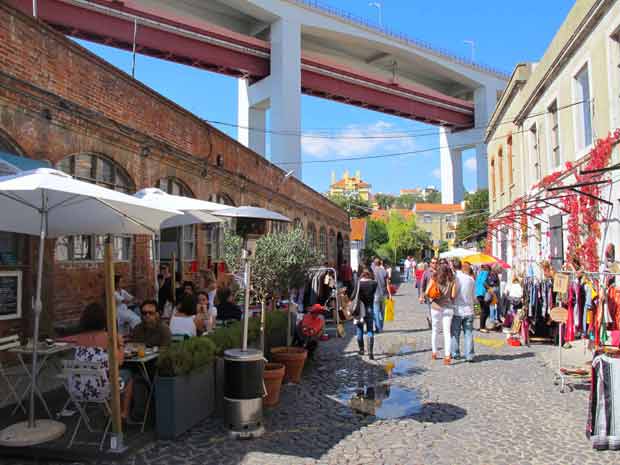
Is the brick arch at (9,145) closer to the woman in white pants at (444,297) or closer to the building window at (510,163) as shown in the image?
the woman in white pants at (444,297)

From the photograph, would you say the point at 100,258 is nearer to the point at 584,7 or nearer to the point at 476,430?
the point at 476,430

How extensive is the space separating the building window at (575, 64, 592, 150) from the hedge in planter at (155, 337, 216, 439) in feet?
34.1

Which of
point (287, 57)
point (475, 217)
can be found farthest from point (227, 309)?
point (475, 217)

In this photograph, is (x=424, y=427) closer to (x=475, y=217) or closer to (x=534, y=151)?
(x=534, y=151)

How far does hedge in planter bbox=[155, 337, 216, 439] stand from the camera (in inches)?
198

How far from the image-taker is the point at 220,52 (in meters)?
31.2

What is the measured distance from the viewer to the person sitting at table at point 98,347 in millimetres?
5035

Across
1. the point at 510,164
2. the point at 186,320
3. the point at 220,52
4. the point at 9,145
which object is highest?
the point at 220,52

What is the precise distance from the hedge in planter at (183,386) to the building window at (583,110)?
10387mm

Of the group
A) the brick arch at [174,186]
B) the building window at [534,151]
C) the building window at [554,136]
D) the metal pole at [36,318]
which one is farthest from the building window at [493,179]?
the metal pole at [36,318]

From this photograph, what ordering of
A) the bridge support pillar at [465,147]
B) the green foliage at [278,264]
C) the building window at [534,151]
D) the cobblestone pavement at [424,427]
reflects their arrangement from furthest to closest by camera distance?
the bridge support pillar at [465,147], the building window at [534,151], the green foliage at [278,264], the cobblestone pavement at [424,427]

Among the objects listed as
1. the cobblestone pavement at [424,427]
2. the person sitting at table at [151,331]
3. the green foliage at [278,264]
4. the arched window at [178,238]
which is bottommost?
the cobblestone pavement at [424,427]

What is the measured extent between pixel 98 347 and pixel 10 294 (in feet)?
10.4

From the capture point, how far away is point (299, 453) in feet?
15.5
